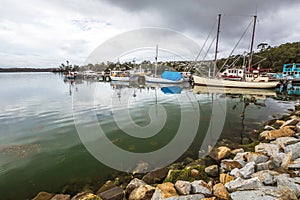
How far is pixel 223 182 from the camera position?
3775mm

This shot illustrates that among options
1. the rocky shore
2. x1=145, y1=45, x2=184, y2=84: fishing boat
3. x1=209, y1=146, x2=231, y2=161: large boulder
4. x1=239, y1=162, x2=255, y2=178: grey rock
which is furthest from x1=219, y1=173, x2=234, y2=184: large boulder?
x1=145, y1=45, x2=184, y2=84: fishing boat

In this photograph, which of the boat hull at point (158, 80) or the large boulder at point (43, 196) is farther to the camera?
the boat hull at point (158, 80)

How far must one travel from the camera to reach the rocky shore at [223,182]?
10.3ft

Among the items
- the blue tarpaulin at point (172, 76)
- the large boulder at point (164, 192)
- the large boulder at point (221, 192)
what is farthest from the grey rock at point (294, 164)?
the blue tarpaulin at point (172, 76)

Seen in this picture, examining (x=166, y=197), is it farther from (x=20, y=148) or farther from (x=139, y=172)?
(x=20, y=148)

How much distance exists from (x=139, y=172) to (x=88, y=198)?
176cm

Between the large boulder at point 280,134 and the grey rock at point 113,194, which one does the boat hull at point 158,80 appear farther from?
the grey rock at point 113,194

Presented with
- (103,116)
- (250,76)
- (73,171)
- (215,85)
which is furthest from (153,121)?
(250,76)

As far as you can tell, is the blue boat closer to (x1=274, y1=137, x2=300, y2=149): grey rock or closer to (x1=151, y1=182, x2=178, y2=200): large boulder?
(x1=274, y1=137, x2=300, y2=149): grey rock

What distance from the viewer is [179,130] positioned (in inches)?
324

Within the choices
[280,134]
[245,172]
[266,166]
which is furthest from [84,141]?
[280,134]

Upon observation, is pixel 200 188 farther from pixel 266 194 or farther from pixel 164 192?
pixel 266 194

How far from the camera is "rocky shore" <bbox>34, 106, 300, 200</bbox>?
313cm

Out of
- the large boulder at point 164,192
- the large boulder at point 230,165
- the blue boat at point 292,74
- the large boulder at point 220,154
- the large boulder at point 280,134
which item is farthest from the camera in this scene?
the blue boat at point 292,74
